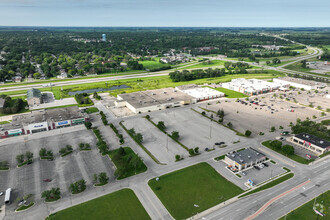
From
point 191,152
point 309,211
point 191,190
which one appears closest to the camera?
point 309,211

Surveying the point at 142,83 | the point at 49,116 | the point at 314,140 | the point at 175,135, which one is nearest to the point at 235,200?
the point at 175,135

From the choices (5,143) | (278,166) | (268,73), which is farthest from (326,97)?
(5,143)

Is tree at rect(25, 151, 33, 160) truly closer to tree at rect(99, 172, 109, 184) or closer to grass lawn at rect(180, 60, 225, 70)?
tree at rect(99, 172, 109, 184)

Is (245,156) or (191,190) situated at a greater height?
(245,156)

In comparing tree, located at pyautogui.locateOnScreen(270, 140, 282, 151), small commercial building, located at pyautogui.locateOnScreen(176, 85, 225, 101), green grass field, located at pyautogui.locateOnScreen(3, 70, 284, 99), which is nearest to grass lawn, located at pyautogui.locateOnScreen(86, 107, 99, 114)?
green grass field, located at pyautogui.locateOnScreen(3, 70, 284, 99)

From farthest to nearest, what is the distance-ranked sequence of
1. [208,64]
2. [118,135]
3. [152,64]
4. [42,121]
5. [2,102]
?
[208,64] < [152,64] < [2,102] < [42,121] < [118,135]

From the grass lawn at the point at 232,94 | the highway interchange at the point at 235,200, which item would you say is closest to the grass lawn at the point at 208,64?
the grass lawn at the point at 232,94

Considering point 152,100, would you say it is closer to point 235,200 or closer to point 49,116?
point 49,116
